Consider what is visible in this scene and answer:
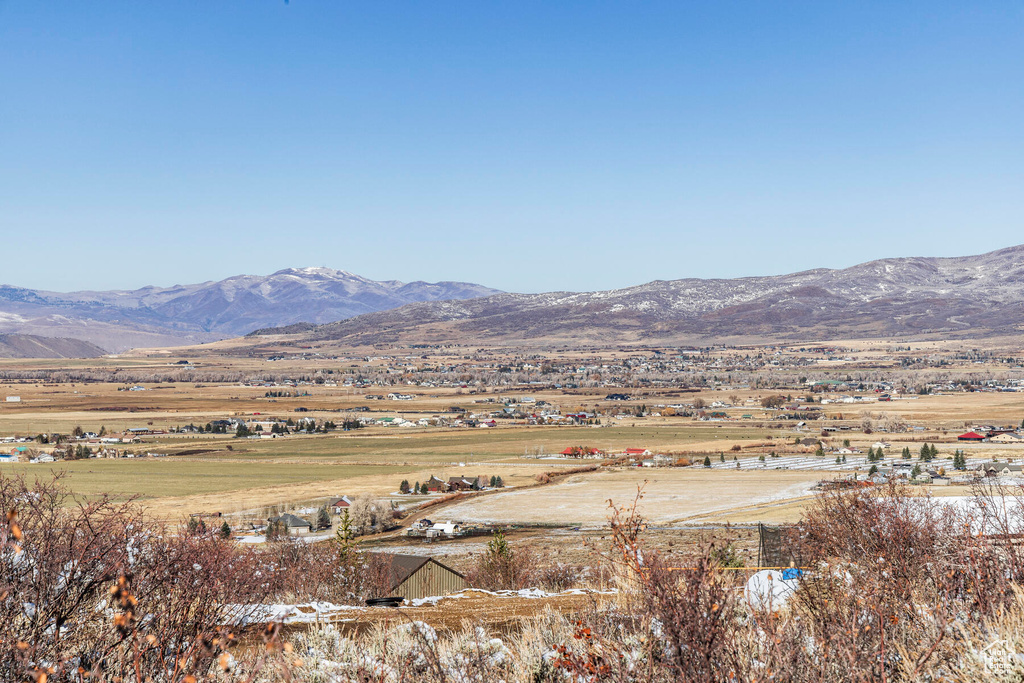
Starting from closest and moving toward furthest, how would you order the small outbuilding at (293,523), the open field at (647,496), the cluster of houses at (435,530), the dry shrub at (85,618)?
1. the dry shrub at (85,618)
2. the cluster of houses at (435,530)
3. the small outbuilding at (293,523)
4. the open field at (647,496)

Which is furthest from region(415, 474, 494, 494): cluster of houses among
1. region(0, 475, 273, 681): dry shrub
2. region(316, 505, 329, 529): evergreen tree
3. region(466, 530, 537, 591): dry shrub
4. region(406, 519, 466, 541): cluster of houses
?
region(0, 475, 273, 681): dry shrub

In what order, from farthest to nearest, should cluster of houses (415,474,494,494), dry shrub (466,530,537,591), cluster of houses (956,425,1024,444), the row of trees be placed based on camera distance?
cluster of houses (956,425,1024,444) → cluster of houses (415,474,494,494) → the row of trees → dry shrub (466,530,537,591)

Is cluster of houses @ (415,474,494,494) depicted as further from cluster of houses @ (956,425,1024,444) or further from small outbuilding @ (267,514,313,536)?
cluster of houses @ (956,425,1024,444)

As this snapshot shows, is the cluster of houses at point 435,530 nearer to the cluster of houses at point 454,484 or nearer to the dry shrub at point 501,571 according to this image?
the cluster of houses at point 454,484

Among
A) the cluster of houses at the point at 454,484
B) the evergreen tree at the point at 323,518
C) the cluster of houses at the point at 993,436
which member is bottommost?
the cluster of houses at the point at 993,436

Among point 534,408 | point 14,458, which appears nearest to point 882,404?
point 534,408

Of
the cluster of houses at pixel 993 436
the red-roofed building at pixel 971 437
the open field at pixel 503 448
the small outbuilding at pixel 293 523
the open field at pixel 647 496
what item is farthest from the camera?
the red-roofed building at pixel 971 437

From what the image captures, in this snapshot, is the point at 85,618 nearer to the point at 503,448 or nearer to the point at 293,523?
the point at 293,523

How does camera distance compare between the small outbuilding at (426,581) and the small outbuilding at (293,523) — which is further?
the small outbuilding at (293,523)

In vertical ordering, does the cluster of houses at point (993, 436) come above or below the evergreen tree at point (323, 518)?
below

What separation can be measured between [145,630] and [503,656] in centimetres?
444

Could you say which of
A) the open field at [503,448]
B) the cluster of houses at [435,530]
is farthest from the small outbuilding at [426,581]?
the cluster of houses at [435,530]

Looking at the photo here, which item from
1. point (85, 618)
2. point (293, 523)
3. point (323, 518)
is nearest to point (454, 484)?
point (323, 518)

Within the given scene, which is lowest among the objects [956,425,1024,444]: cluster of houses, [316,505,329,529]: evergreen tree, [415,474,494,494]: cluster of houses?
[956,425,1024,444]: cluster of houses
